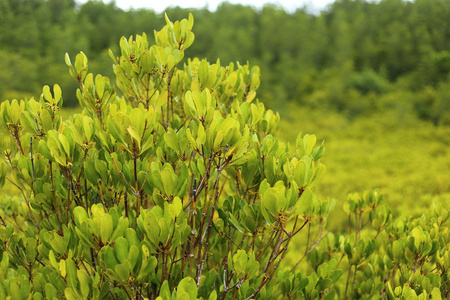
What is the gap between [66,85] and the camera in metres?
17.4

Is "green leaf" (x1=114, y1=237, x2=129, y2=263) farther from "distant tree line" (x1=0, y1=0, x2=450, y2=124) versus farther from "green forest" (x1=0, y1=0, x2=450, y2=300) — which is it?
"distant tree line" (x1=0, y1=0, x2=450, y2=124)

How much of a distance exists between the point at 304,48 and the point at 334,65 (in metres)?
2.48

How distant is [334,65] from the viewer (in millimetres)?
23469

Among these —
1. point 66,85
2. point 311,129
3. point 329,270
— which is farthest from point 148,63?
point 66,85

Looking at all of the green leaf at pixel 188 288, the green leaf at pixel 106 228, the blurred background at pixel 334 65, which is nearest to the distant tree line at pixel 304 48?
the blurred background at pixel 334 65

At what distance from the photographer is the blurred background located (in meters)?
9.33

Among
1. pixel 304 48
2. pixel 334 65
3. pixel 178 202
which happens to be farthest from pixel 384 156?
pixel 304 48

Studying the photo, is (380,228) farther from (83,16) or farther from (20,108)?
(83,16)

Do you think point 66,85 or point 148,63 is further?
point 66,85

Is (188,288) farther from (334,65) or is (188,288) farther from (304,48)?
(304,48)

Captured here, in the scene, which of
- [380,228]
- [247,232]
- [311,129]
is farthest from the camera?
[311,129]

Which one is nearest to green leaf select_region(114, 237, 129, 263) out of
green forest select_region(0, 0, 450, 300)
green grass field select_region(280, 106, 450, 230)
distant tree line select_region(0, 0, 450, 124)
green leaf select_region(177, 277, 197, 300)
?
green forest select_region(0, 0, 450, 300)

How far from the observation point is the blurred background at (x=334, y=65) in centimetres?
933

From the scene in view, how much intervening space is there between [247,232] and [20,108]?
100cm
